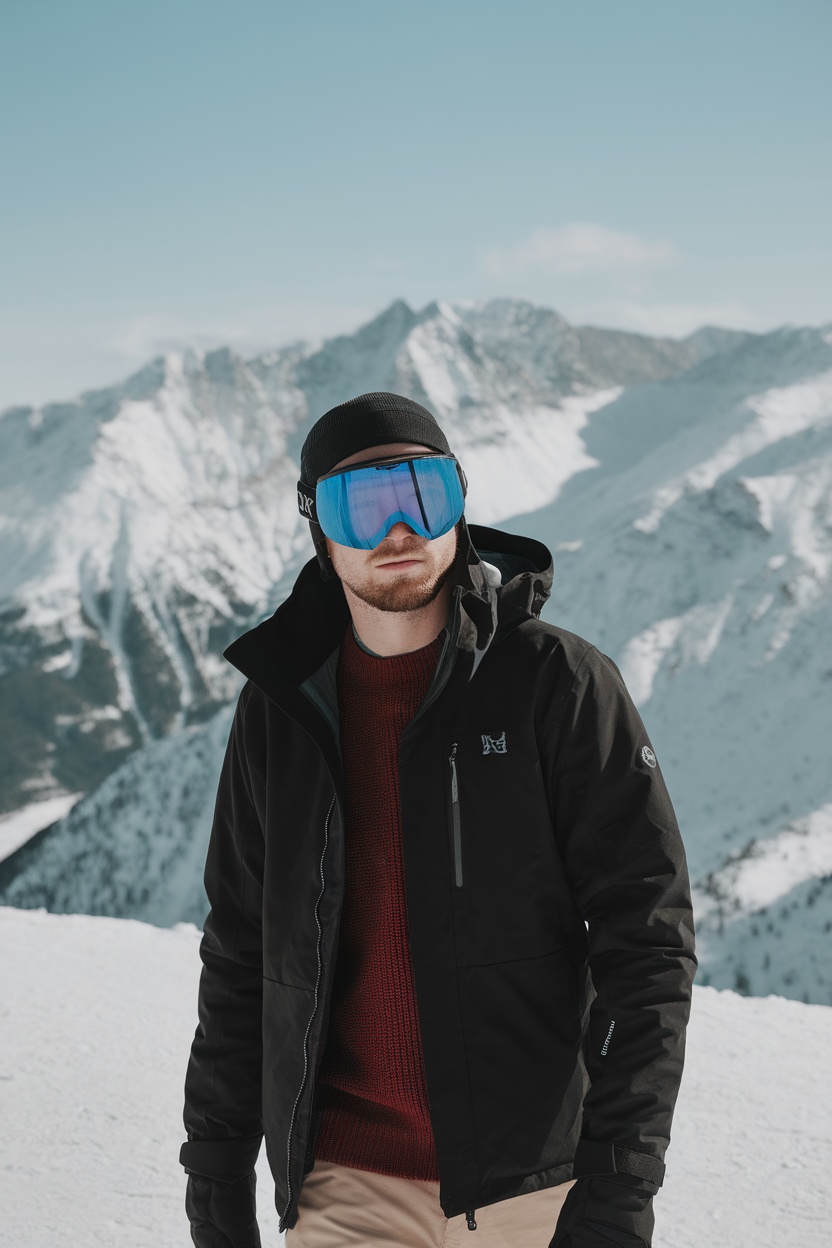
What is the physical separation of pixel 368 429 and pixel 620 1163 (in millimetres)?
1936

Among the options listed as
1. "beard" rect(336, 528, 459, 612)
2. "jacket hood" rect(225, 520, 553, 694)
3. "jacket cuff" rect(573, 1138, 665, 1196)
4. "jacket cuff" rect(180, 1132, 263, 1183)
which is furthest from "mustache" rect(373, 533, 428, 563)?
"jacket cuff" rect(180, 1132, 263, 1183)

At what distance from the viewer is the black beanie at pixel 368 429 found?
3078 mm

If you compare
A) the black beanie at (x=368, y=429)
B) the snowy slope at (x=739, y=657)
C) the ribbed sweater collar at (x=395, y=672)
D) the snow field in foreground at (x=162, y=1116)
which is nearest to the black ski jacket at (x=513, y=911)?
the ribbed sweater collar at (x=395, y=672)

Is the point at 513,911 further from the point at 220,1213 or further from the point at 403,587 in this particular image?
the point at 220,1213

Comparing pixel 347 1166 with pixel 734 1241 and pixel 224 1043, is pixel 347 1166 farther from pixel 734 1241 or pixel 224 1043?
pixel 734 1241

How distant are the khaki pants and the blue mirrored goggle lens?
1674 mm

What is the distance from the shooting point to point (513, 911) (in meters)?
2.79

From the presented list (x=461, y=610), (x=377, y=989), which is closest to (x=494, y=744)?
(x=461, y=610)

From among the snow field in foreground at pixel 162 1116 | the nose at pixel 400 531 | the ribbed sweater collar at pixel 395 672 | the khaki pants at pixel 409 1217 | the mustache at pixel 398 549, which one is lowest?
the snow field in foreground at pixel 162 1116

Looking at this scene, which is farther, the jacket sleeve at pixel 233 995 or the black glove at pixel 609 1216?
the jacket sleeve at pixel 233 995

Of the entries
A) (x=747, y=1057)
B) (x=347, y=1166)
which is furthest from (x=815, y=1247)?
(x=347, y=1166)

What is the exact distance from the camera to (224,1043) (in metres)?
3.29

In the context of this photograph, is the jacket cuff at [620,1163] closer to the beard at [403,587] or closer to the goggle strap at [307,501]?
the beard at [403,587]

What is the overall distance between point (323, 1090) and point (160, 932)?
7.67 metres
